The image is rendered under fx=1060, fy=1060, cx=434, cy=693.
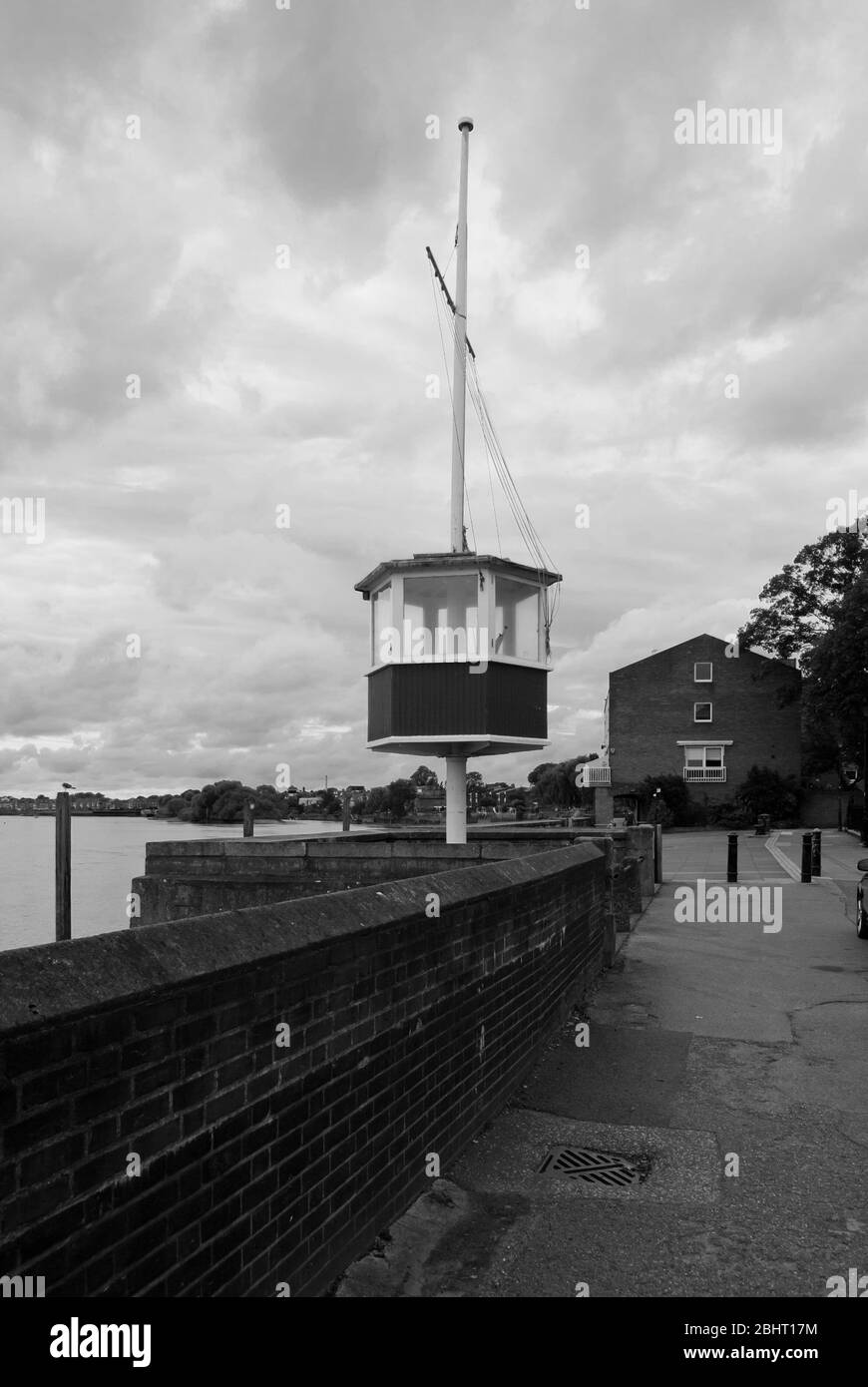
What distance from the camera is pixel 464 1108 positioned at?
568 cm

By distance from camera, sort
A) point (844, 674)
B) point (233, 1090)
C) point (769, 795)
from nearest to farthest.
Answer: point (233, 1090) < point (844, 674) < point (769, 795)

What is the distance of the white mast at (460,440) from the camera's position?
16.3 m

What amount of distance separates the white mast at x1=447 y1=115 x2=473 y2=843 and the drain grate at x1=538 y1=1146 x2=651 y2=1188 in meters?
10.1

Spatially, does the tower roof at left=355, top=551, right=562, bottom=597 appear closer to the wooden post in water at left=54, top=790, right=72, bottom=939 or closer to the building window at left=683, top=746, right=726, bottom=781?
the wooden post in water at left=54, top=790, right=72, bottom=939

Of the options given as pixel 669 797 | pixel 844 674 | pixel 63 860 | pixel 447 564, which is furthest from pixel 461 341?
pixel 669 797

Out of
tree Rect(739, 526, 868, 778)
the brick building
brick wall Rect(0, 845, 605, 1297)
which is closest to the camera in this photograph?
brick wall Rect(0, 845, 605, 1297)

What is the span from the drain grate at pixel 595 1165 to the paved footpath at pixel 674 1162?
5 cm

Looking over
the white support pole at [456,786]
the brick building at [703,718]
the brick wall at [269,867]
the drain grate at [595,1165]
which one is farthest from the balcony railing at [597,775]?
the drain grate at [595,1165]

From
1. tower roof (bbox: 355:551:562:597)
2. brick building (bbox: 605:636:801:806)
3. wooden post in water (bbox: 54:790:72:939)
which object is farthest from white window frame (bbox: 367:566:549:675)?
brick building (bbox: 605:636:801:806)

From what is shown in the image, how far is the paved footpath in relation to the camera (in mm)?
4289

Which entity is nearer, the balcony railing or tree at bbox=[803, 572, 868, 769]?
tree at bbox=[803, 572, 868, 769]

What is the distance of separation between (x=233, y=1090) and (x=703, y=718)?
55.5 m

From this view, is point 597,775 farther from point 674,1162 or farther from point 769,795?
point 674,1162

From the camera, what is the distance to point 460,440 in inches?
687
